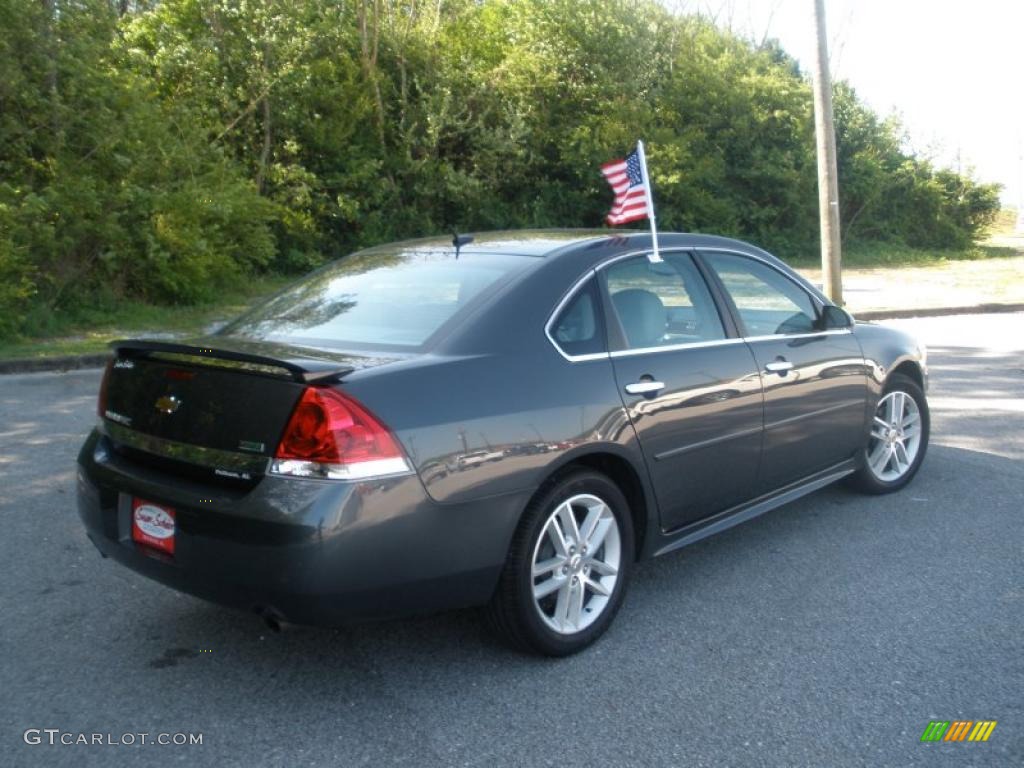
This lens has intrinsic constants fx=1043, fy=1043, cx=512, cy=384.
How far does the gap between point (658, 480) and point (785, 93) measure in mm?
28462

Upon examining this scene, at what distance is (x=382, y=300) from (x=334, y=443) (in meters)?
1.14

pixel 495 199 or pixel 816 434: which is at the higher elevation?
pixel 495 199

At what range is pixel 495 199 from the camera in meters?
25.9

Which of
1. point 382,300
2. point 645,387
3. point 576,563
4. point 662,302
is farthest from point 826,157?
point 576,563

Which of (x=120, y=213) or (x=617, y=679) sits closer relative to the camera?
(x=617, y=679)

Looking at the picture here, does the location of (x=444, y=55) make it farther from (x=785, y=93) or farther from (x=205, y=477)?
(x=205, y=477)

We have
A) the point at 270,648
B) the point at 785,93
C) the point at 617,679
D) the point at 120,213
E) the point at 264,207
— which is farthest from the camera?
the point at 785,93

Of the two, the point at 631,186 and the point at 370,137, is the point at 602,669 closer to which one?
the point at 631,186

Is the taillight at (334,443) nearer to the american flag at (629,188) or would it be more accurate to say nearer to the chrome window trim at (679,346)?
the chrome window trim at (679,346)

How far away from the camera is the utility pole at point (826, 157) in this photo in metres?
15.4

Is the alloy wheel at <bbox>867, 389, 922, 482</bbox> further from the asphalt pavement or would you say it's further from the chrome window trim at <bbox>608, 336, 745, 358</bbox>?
the chrome window trim at <bbox>608, 336, 745, 358</bbox>

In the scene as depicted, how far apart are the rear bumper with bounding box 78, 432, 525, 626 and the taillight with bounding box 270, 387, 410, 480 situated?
0.04 meters

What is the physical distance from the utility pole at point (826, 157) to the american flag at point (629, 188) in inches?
358

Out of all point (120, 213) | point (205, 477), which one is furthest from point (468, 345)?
point (120, 213)
